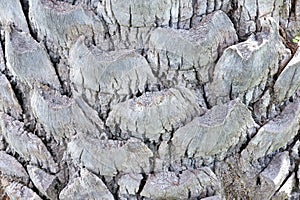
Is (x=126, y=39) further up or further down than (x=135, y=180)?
further up

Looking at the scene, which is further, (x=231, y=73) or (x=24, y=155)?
(x=24, y=155)

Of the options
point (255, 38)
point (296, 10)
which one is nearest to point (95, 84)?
point (255, 38)

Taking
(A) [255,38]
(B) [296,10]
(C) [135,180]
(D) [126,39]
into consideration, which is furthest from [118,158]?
(B) [296,10]

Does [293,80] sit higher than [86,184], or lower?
higher

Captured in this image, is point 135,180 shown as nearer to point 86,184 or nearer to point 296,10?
point 86,184

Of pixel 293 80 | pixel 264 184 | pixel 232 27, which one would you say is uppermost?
pixel 232 27

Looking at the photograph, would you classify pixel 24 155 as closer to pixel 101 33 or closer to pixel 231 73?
pixel 101 33

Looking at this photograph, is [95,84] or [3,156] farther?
[3,156]
